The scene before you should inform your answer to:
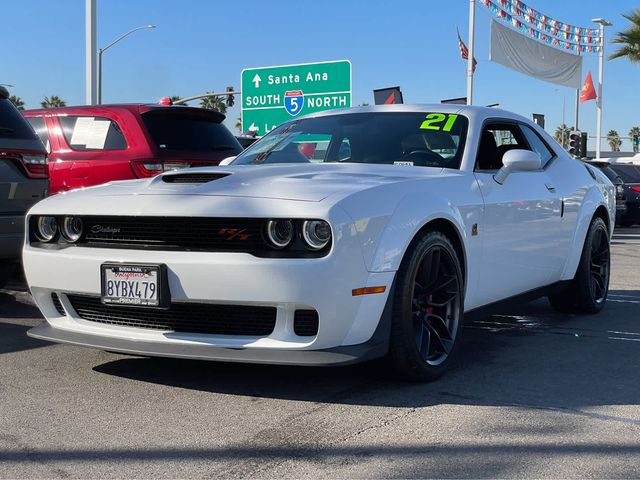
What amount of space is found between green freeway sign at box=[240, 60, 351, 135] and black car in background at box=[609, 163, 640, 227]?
7742mm

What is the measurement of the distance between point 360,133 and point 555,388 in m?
2.01

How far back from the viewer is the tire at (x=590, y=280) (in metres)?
6.48

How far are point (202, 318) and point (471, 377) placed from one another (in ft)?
4.88

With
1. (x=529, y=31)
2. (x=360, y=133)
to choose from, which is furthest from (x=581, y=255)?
(x=529, y=31)

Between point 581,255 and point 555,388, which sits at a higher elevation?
point 581,255

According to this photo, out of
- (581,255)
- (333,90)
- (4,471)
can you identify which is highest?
(333,90)

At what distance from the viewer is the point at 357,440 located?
340 cm

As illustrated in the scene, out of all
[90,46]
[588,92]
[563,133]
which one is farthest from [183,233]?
[563,133]

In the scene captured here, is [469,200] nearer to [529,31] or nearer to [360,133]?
[360,133]

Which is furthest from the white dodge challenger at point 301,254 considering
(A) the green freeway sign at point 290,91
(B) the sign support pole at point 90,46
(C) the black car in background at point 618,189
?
(C) the black car in background at point 618,189

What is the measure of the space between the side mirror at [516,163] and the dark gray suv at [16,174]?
3481mm

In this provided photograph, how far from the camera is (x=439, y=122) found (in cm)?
532

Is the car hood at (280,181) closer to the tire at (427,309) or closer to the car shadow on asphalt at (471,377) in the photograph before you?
the tire at (427,309)

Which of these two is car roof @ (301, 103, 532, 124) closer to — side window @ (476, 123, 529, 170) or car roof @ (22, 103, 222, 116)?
side window @ (476, 123, 529, 170)
